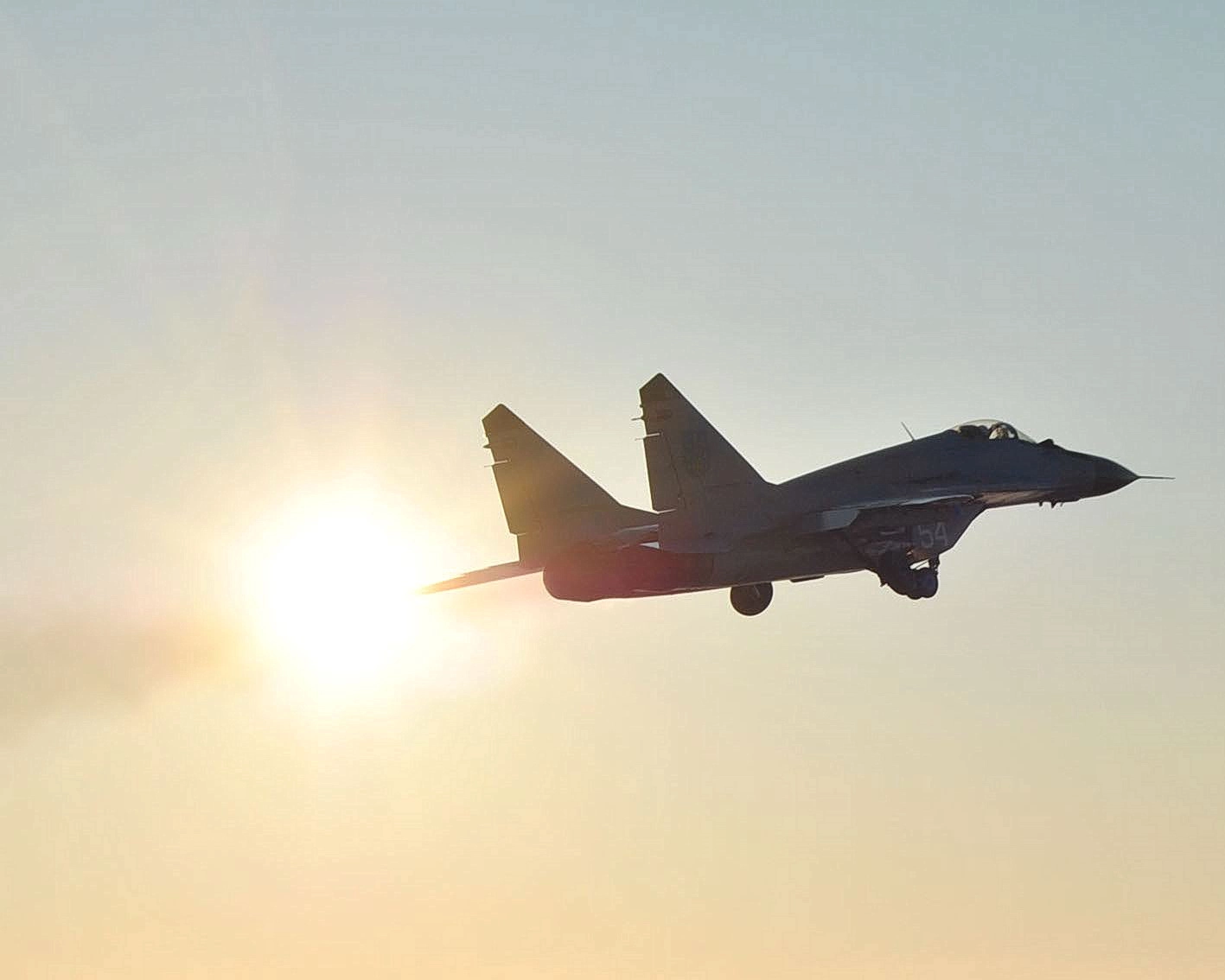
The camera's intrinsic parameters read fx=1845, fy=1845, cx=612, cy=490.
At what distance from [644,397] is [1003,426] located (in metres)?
9.88

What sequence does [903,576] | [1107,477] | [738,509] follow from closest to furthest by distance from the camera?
[738,509] < [903,576] < [1107,477]

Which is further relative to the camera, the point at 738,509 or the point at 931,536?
the point at 931,536

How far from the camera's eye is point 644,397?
42.8 m

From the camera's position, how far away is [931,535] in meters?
43.8

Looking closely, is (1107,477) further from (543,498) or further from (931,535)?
(543,498)

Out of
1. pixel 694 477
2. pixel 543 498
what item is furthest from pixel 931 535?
pixel 543 498

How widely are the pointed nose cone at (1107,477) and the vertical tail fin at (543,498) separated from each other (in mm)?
11797

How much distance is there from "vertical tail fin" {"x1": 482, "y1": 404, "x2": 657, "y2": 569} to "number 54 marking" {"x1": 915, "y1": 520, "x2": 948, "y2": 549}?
6.27 metres

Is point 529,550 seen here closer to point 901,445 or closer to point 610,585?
point 610,585

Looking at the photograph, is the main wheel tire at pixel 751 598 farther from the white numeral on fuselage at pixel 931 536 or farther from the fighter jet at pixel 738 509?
the white numeral on fuselage at pixel 931 536

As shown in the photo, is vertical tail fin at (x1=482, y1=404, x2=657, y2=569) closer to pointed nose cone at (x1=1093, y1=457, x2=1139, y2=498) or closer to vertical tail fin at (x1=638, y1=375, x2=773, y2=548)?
vertical tail fin at (x1=638, y1=375, x2=773, y2=548)

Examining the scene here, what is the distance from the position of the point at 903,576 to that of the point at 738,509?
4.63 m

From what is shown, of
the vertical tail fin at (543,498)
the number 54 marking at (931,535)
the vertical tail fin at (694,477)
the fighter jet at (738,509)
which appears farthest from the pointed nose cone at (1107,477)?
the vertical tail fin at (543,498)

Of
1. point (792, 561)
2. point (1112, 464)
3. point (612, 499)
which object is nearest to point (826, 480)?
point (792, 561)
